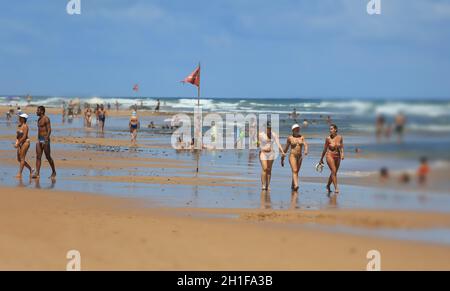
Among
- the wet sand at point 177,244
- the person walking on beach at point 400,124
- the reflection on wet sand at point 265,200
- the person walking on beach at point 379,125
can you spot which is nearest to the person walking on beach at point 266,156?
the reflection on wet sand at point 265,200

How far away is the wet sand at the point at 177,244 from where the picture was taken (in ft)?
24.3

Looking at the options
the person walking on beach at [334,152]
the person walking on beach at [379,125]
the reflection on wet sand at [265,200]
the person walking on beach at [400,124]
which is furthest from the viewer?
the person walking on beach at [334,152]

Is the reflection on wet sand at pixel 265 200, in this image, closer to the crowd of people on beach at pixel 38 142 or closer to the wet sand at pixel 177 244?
the wet sand at pixel 177 244

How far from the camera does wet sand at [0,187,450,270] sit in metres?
7.39

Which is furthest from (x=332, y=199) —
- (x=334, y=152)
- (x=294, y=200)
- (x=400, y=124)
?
(x=400, y=124)

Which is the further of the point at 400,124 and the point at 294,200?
the point at 294,200

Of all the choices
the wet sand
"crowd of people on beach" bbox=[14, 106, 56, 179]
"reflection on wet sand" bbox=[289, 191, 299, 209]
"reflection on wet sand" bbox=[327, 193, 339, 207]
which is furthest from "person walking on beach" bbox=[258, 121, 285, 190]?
"crowd of people on beach" bbox=[14, 106, 56, 179]

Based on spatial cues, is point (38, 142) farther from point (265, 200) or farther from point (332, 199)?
point (332, 199)

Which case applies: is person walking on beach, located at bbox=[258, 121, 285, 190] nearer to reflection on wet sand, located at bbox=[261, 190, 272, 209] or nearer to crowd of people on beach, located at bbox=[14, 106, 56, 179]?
reflection on wet sand, located at bbox=[261, 190, 272, 209]

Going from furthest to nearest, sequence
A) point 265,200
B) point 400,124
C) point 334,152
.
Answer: point 334,152 → point 265,200 → point 400,124

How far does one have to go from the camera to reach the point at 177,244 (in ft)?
27.2
